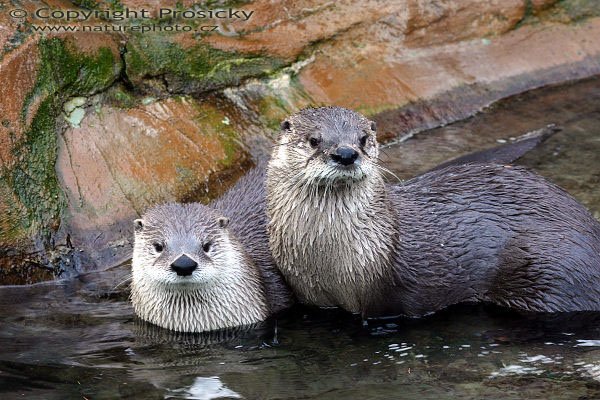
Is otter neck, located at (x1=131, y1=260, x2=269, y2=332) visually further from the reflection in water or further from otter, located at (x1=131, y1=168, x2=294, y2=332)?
the reflection in water

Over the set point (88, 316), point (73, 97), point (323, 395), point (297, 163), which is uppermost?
point (73, 97)

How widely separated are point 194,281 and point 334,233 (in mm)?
651

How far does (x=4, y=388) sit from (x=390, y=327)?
5.57 ft

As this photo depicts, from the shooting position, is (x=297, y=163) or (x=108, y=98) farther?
(x=108, y=98)

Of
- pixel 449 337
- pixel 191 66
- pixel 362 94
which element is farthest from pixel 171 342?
pixel 362 94

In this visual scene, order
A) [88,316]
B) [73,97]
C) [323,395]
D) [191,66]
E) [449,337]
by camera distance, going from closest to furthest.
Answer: [323,395] < [449,337] < [88,316] < [73,97] < [191,66]

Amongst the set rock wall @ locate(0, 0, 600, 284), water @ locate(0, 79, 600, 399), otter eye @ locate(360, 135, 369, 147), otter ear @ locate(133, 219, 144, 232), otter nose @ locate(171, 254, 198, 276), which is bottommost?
water @ locate(0, 79, 600, 399)

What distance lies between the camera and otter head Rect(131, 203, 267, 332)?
185 inches

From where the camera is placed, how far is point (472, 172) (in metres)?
5.09

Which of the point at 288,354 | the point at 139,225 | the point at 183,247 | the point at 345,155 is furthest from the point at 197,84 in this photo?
the point at 288,354

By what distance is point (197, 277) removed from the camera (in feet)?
15.1

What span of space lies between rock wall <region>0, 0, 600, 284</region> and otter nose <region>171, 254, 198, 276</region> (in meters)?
1.05

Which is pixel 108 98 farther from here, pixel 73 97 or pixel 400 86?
pixel 400 86

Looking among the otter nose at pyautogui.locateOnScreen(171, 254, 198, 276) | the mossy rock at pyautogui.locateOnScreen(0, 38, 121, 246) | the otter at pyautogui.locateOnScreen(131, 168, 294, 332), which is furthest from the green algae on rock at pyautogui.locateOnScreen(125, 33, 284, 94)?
the otter nose at pyautogui.locateOnScreen(171, 254, 198, 276)
